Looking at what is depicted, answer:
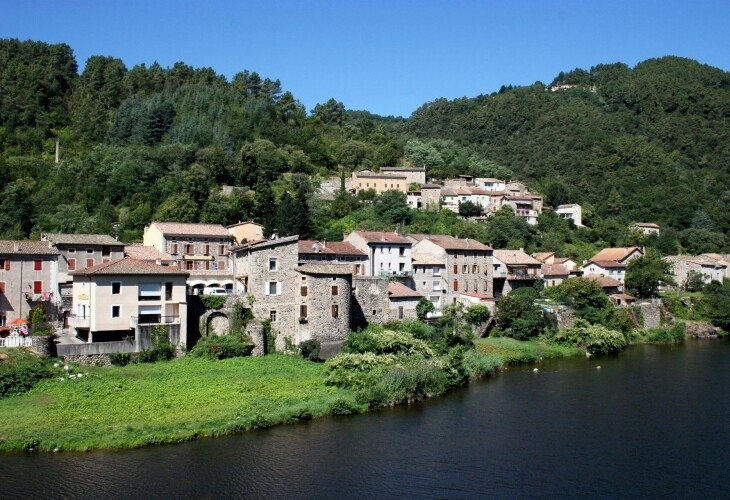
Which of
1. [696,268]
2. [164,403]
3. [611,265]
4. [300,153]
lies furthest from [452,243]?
[300,153]

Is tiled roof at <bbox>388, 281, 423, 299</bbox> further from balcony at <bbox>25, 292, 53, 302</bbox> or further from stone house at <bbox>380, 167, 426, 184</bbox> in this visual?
stone house at <bbox>380, 167, 426, 184</bbox>

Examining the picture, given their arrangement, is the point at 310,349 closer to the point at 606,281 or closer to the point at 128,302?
the point at 128,302

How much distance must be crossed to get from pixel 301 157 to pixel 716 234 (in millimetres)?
51942

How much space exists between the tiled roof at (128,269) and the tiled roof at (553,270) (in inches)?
1447

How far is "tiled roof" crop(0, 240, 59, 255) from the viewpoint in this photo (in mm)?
42281

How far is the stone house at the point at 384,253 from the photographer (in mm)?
55094

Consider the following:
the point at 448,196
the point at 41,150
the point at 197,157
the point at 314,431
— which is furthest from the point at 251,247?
the point at 41,150

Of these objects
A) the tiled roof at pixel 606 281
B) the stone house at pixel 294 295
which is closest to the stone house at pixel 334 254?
the stone house at pixel 294 295

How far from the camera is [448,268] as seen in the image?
56.8m

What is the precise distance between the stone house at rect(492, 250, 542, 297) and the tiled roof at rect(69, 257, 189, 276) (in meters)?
30.2

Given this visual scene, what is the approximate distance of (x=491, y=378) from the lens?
140 feet

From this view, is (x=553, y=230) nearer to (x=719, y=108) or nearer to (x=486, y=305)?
(x=486, y=305)

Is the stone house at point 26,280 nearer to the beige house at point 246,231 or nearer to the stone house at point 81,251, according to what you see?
the stone house at point 81,251

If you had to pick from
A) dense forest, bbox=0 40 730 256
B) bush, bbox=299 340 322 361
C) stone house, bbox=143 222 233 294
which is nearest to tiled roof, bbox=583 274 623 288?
dense forest, bbox=0 40 730 256
